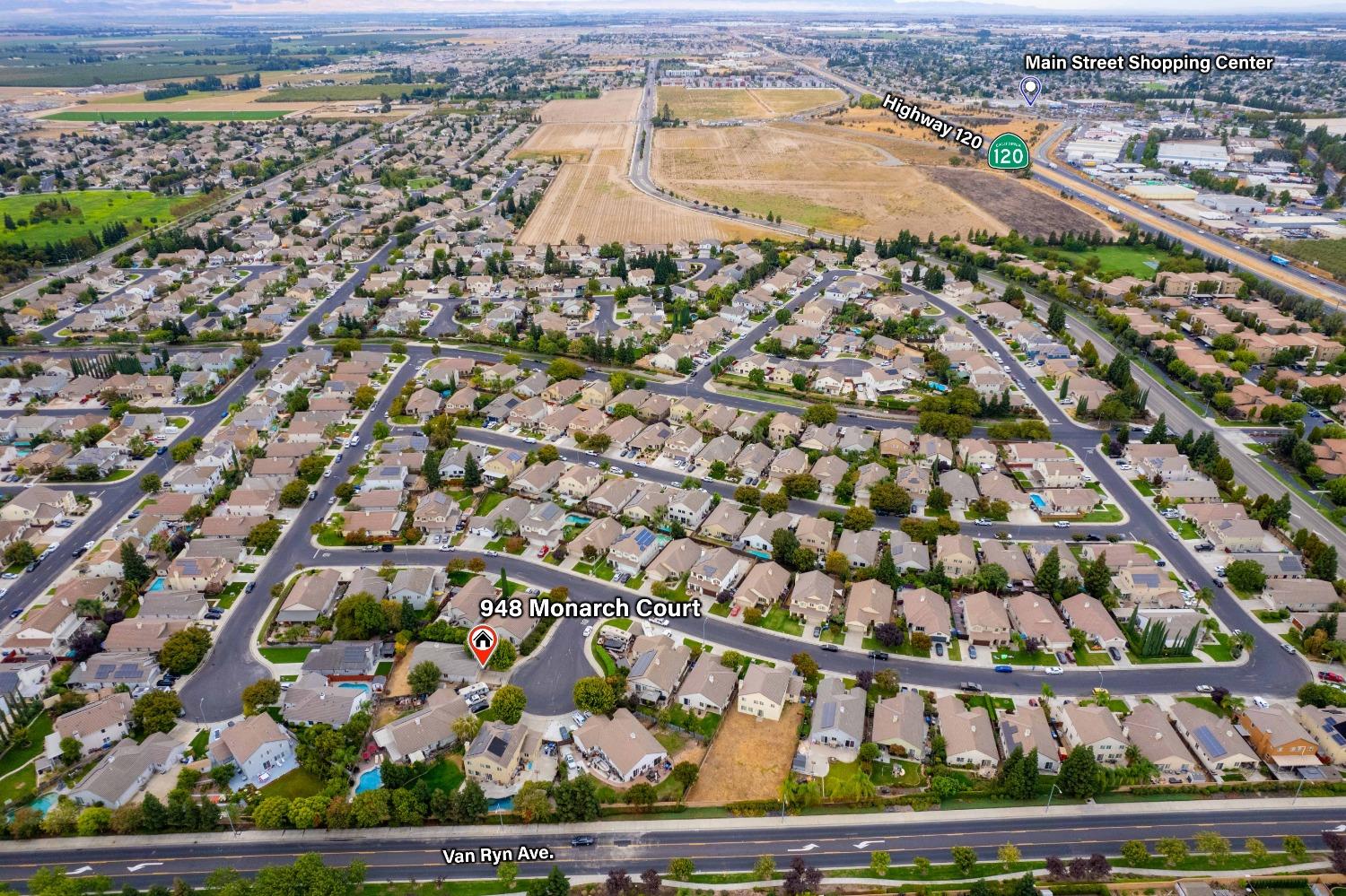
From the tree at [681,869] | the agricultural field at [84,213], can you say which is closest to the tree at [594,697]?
the tree at [681,869]

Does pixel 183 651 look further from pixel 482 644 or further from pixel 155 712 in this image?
pixel 482 644

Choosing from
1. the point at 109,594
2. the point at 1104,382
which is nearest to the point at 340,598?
the point at 109,594

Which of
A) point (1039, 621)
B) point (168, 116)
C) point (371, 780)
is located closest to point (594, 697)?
point (371, 780)

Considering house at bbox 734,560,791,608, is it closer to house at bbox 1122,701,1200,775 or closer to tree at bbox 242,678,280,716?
house at bbox 1122,701,1200,775

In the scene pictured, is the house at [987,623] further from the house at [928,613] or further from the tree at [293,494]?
the tree at [293,494]

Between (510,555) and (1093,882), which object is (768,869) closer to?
(1093,882)

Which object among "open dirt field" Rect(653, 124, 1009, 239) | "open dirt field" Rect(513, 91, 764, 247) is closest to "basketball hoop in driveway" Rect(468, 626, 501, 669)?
"open dirt field" Rect(513, 91, 764, 247)
